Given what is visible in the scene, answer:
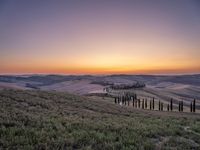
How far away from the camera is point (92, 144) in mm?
9203

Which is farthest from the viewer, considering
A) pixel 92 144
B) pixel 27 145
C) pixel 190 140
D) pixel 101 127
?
pixel 101 127

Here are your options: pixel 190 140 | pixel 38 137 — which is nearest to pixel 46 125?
pixel 38 137

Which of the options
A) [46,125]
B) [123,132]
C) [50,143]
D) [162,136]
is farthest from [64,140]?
[162,136]

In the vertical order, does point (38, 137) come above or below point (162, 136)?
above

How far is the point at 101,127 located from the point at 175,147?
4174 mm

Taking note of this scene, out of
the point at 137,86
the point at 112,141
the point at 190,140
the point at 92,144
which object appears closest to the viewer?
the point at 92,144

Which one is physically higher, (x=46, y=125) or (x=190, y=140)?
(x=46, y=125)

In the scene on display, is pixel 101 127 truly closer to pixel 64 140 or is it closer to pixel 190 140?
pixel 64 140

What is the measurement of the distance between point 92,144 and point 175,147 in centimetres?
362

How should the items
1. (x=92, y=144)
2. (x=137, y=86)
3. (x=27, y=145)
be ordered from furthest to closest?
(x=137, y=86)
(x=92, y=144)
(x=27, y=145)

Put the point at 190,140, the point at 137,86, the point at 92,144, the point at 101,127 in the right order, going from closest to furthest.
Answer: the point at 92,144 < the point at 190,140 < the point at 101,127 < the point at 137,86

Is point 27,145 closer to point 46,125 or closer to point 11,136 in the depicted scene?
point 11,136

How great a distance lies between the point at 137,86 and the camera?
4429 inches

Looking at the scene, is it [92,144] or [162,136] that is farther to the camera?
[162,136]
